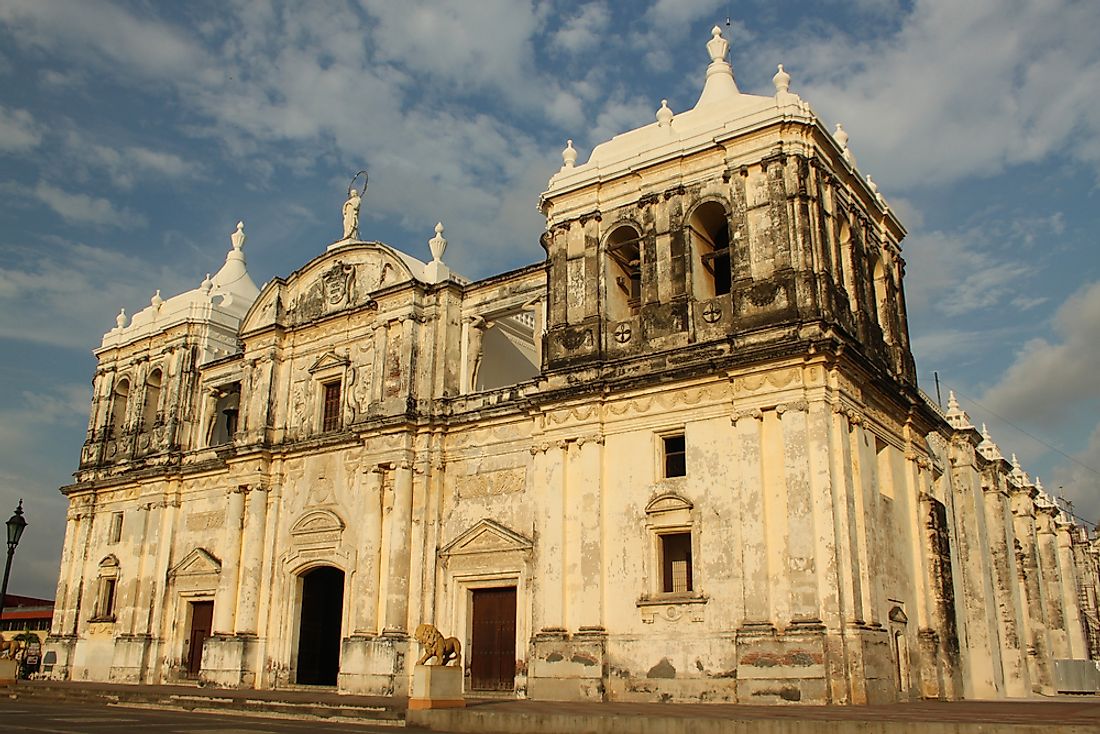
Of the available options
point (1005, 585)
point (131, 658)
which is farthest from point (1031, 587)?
point (131, 658)

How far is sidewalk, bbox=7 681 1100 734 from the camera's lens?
11445 mm

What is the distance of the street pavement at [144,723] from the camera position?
41.0 feet

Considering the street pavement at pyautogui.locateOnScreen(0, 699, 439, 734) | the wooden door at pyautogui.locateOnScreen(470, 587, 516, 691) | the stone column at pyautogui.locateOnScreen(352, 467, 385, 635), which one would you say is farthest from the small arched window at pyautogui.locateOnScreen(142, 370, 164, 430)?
the wooden door at pyautogui.locateOnScreen(470, 587, 516, 691)

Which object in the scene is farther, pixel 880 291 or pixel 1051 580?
pixel 1051 580

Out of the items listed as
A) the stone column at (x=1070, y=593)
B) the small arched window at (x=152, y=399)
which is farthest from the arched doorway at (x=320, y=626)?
the stone column at (x=1070, y=593)

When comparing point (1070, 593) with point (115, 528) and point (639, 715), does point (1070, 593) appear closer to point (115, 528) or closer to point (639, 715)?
point (639, 715)

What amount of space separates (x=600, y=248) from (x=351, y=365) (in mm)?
8191

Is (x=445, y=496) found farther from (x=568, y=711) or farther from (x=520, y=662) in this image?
(x=568, y=711)

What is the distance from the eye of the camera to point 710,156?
21266 mm

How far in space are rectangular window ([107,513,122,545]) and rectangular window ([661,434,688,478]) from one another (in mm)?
20308

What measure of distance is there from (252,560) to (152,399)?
9.60 meters

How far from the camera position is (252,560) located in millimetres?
26547

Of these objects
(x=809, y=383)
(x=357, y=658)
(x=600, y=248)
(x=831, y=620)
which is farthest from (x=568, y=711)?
(x=600, y=248)

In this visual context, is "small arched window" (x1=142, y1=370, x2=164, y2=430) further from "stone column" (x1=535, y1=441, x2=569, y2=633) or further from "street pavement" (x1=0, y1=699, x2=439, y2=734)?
"stone column" (x1=535, y1=441, x2=569, y2=633)
